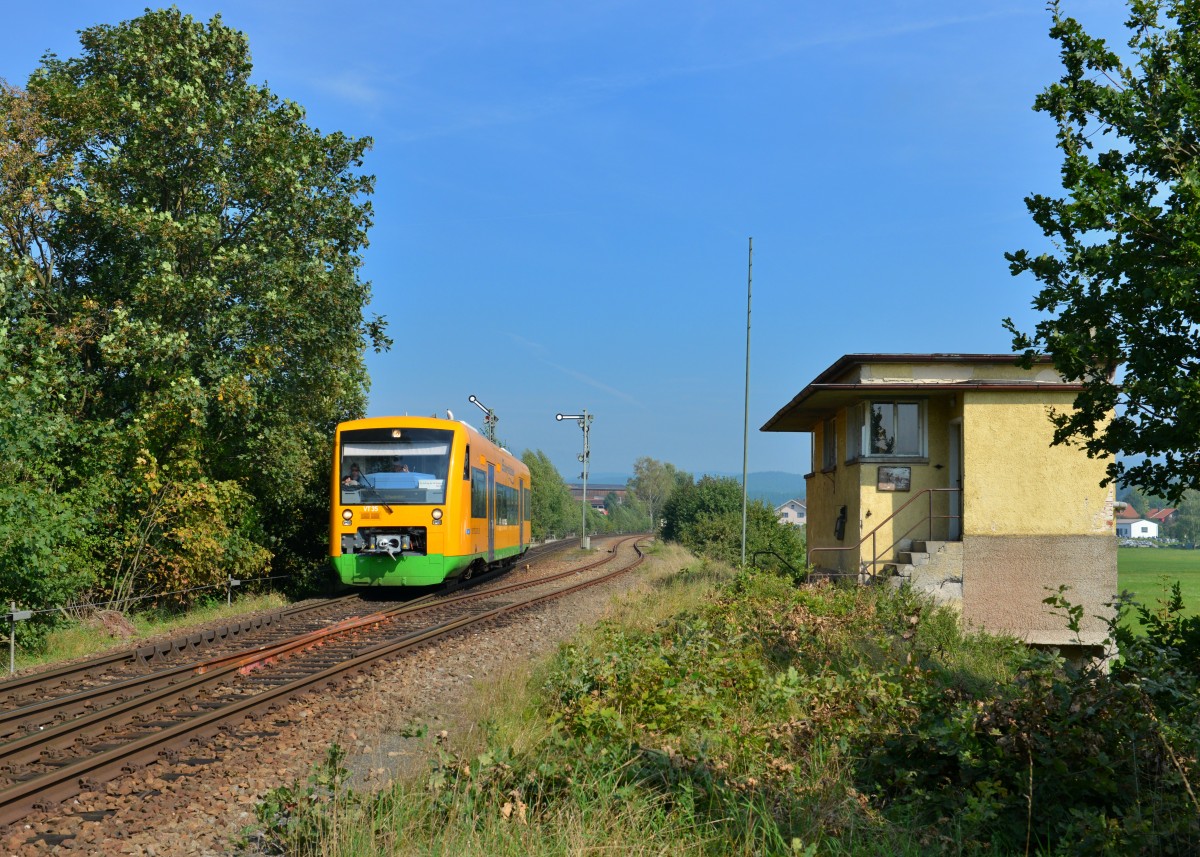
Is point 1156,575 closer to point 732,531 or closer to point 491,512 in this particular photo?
point 732,531

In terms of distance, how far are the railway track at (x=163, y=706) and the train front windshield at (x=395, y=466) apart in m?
3.58

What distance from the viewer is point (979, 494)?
1675 centimetres

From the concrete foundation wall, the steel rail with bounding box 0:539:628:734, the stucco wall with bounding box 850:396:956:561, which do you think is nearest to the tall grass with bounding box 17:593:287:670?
the steel rail with bounding box 0:539:628:734

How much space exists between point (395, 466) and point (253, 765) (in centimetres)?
1183

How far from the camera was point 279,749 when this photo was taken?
8.03 metres

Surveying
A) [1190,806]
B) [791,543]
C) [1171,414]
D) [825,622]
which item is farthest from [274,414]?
[791,543]

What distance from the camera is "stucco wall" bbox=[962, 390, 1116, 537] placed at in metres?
16.7

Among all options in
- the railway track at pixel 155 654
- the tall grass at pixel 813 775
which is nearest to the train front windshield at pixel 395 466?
the railway track at pixel 155 654

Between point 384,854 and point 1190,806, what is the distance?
3927 millimetres

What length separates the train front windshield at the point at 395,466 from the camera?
18938 mm

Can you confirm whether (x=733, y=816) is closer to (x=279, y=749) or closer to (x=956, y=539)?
(x=279, y=749)

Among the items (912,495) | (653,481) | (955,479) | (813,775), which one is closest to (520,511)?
(912,495)

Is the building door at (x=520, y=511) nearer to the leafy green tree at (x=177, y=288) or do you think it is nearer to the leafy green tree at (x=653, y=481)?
→ the leafy green tree at (x=177, y=288)

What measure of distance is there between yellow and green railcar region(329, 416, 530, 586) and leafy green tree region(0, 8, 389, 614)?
9.00 ft
